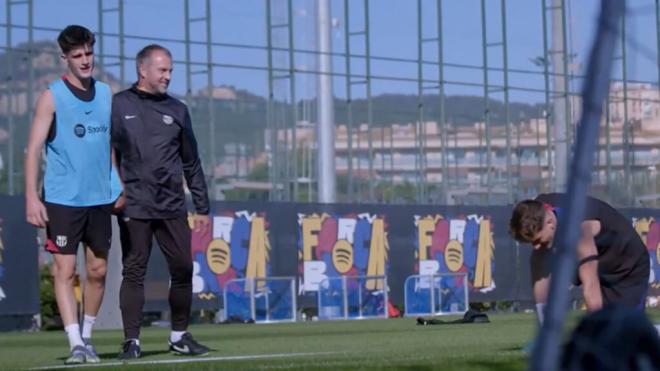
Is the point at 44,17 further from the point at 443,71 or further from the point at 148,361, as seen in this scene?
the point at 148,361

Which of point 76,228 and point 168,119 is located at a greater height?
point 168,119

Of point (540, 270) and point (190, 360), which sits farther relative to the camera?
point (190, 360)

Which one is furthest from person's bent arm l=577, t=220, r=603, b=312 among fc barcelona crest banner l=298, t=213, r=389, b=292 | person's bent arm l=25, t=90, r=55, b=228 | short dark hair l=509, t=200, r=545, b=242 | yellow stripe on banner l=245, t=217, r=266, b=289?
fc barcelona crest banner l=298, t=213, r=389, b=292

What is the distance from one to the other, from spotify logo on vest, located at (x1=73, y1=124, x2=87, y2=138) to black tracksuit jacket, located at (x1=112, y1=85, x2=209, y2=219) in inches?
11.5

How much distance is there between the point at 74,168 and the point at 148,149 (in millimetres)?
571

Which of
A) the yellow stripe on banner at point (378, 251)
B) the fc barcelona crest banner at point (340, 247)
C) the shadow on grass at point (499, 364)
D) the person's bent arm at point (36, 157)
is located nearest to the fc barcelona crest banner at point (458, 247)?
the yellow stripe on banner at point (378, 251)

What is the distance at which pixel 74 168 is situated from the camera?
883 cm

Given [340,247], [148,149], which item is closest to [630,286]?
[148,149]

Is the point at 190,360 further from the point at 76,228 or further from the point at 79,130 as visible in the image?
the point at 79,130

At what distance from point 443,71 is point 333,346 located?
24824mm

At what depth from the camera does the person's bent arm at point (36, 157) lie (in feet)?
27.4

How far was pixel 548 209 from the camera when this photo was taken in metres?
7.50

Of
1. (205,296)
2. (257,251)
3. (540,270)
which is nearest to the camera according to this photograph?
(540,270)

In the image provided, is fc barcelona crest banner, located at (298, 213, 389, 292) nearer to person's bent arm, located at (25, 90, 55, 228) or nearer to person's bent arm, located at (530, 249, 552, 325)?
person's bent arm, located at (25, 90, 55, 228)
